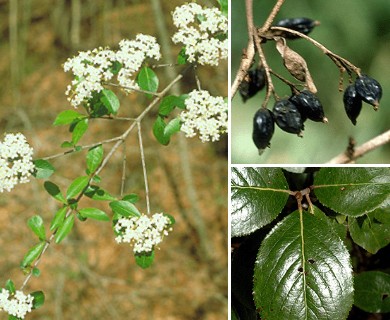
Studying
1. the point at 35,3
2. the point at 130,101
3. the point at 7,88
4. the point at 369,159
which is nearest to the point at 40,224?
the point at 369,159

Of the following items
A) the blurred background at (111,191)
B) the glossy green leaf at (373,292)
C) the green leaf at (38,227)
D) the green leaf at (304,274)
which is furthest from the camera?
the blurred background at (111,191)

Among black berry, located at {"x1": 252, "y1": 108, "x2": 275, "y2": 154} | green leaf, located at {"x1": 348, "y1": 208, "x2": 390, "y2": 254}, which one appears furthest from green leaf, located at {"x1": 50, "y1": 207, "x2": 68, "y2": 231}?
green leaf, located at {"x1": 348, "y1": 208, "x2": 390, "y2": 254}

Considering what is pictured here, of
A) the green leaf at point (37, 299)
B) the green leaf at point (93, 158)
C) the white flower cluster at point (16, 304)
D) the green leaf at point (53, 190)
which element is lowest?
the white flower cluster at point (16, 304)

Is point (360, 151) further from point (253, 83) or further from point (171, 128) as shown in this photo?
point (171, 128)

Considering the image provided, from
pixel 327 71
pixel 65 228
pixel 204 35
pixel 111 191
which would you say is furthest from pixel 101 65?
pixel 111 191

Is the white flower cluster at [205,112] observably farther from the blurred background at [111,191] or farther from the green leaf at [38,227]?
the blurred background at [111,191]

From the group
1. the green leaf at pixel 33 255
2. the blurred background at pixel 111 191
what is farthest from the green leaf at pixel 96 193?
the blurred background at pixel 111 191
